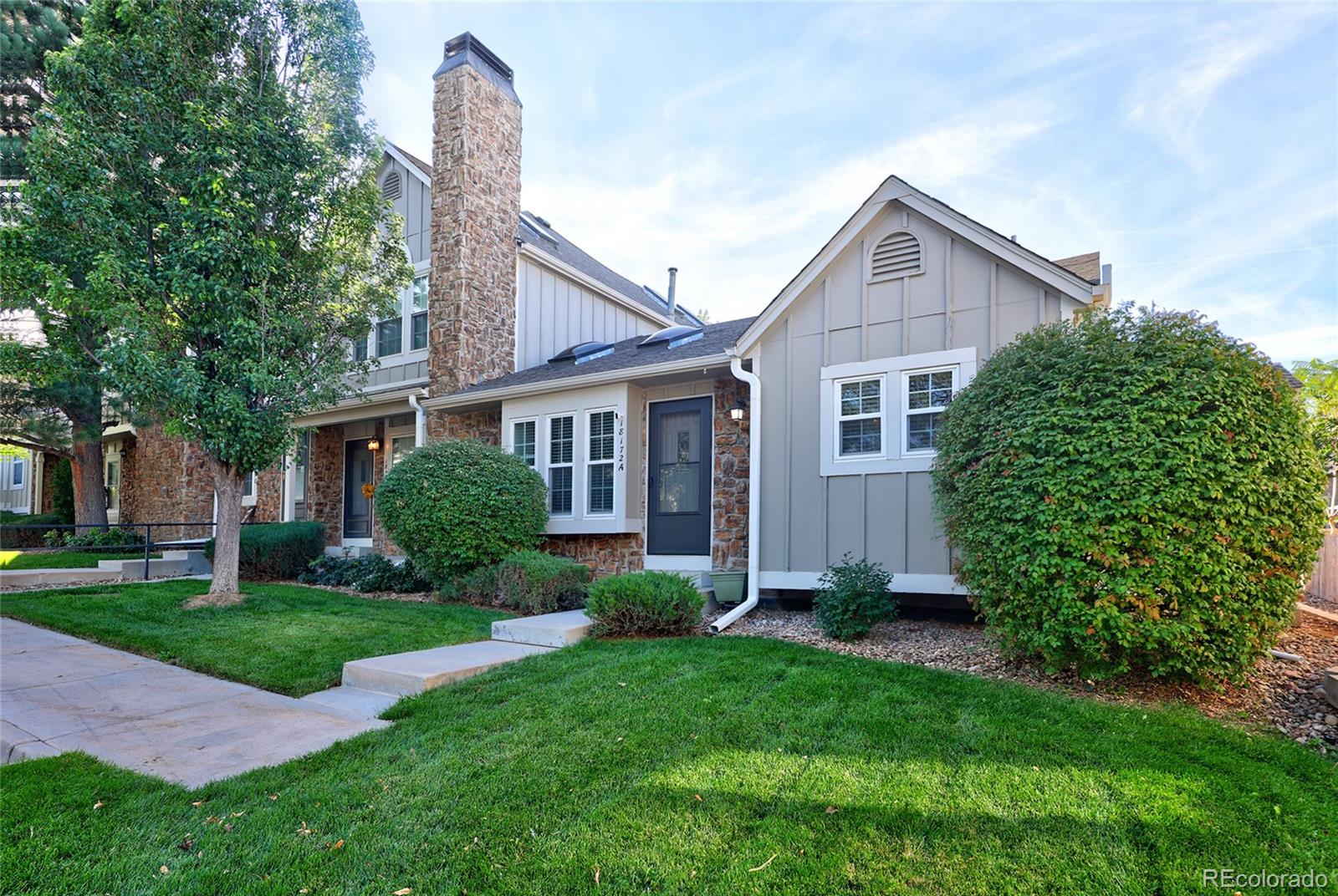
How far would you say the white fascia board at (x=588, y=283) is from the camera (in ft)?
39.7

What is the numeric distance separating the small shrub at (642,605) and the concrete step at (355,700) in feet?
6.15

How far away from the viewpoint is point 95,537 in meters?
15.0

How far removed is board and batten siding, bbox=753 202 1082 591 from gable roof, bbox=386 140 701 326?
249 inches

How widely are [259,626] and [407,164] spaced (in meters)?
8.50

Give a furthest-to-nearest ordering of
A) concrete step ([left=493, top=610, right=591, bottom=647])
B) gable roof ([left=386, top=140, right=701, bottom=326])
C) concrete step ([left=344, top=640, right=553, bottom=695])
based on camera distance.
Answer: gable roof ([left=386, top=140, right=701, bottom=326]) < concrete step ([left=493, top=610, right=591, bottom=647]) < concrete step ([left=344, top=640, right=553, bottom=695])

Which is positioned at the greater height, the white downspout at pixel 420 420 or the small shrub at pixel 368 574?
the white downspout at pixel 420 420

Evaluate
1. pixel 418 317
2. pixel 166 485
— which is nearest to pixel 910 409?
pixel 418 317

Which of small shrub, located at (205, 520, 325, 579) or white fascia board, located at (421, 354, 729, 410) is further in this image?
small shrub, located at (205, 520, 325, 579)

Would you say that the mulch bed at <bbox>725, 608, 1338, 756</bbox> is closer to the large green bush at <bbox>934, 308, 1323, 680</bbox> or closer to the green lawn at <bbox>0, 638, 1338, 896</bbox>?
the large green bush at <bbox>934, 308, 1323, 680</bbox>

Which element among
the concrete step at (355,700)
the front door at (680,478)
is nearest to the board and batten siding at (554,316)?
the front door at (680,478)

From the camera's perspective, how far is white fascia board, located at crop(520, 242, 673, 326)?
1210cm

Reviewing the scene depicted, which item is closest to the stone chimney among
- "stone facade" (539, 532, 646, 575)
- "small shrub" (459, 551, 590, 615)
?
"stone facade" (539, 532, 646, 575)

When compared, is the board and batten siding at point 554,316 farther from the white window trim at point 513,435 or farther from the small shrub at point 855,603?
the small shrub at point 855,603

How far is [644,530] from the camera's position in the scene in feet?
30.7
